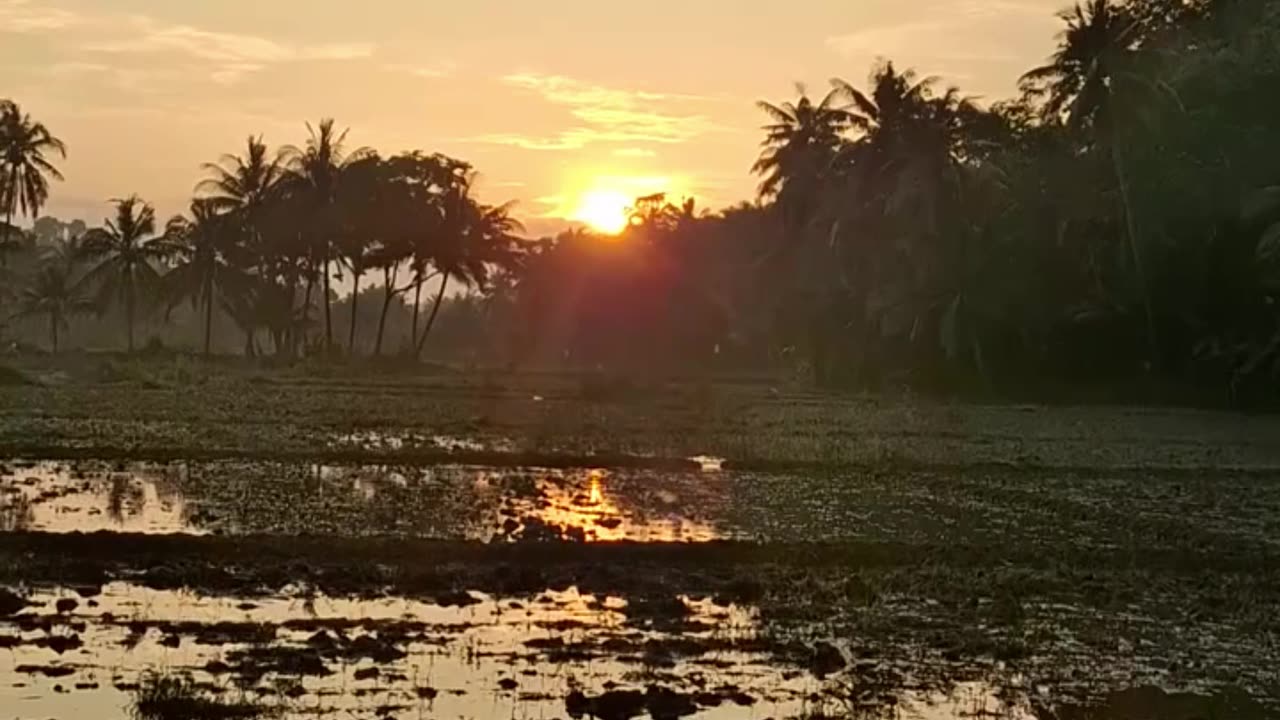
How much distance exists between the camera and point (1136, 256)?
34875 millimetres

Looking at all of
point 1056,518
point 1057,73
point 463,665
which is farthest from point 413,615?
point 1057,73

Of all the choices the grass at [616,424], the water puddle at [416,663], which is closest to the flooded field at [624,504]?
the grass at [616,424]

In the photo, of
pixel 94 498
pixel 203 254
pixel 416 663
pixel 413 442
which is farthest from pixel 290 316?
pixel 416 663

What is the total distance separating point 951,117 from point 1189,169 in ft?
23.7

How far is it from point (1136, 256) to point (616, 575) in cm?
2721

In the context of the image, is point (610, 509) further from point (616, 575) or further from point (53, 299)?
point (53, 299)

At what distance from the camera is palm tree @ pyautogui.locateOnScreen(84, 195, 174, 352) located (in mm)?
52438

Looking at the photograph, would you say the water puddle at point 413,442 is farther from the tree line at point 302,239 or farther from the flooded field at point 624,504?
the tree line at point 302,239

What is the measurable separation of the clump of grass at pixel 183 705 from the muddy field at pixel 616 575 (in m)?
A: 0.03

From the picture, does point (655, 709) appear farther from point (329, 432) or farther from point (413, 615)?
point (329, 432)

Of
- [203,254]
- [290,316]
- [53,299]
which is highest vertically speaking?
[203,254]

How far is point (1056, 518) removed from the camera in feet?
50.6

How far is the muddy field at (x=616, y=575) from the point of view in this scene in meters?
7.49

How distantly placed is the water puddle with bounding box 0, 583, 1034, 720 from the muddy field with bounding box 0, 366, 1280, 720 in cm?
3
